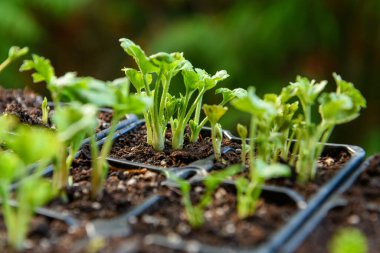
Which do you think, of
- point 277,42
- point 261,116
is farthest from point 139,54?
point 277,42

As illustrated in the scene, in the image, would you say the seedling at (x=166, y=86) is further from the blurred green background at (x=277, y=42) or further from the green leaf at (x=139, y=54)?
the blurred green background at (x=277, y=42)

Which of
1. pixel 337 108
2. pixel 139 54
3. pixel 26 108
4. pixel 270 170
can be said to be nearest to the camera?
pixel 270 170

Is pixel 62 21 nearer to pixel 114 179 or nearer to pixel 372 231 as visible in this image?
pixel 114 179

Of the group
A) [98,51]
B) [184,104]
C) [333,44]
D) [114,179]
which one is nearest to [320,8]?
[333,44]

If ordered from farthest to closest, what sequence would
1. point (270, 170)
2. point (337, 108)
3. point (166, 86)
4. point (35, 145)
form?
point (166, 86) → point (337, 108) → point (270, 170) → point (35, 145)

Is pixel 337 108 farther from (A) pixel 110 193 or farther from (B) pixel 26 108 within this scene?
(B) pixel 26 108

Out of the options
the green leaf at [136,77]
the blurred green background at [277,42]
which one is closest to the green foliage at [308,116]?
the green leaf at [136,77]

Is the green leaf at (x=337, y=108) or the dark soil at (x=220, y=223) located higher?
the green leaf at (x=337, y=108)
